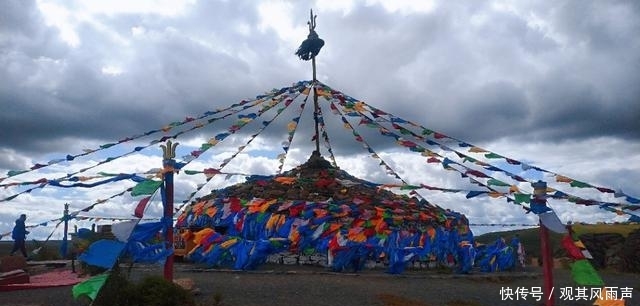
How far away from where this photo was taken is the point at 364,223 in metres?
20.0

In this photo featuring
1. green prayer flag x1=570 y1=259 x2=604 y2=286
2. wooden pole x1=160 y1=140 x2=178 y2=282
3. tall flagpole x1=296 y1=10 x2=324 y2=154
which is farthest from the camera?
tall flagpole x1=296 y1=10 x2=324 y2=154

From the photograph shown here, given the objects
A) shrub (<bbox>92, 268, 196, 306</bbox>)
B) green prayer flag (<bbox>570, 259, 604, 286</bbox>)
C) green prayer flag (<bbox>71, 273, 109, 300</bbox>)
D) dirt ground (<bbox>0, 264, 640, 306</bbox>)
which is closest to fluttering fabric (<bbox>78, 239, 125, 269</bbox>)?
green prayer flag (<bbox>71, 273, 109, 300</bbox>)

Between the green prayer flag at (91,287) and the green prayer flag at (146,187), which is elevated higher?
the green prayer flag at (146,187)

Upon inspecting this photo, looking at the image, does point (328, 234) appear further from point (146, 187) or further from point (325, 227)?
point (146, 187)

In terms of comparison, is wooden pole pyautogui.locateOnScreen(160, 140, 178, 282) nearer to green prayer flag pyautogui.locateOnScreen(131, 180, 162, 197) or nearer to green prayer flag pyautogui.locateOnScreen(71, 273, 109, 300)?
green prayer flag pyautogui.locateOnScreen(131, 180, 162, 197)

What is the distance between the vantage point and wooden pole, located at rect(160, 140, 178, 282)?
12250 millimetres

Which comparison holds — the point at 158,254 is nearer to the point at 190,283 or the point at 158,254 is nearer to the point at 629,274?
the point at 190,283

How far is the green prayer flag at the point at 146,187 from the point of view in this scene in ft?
36.0

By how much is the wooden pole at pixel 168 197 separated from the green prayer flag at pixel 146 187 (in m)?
0.88

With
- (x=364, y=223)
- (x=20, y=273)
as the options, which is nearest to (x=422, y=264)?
(x=364, y=223)

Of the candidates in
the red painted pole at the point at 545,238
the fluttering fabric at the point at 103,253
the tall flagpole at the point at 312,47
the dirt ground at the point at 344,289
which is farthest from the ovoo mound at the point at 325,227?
the fluttering fabric at the point at 103,253

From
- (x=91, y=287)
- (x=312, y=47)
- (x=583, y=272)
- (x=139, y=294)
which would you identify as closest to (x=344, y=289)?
(x=139, y=294)

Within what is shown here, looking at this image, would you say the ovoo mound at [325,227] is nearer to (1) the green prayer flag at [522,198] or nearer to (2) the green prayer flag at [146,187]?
(2) the green prayer flag at [146,187]

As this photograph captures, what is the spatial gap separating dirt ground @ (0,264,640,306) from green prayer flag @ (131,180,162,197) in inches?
125
